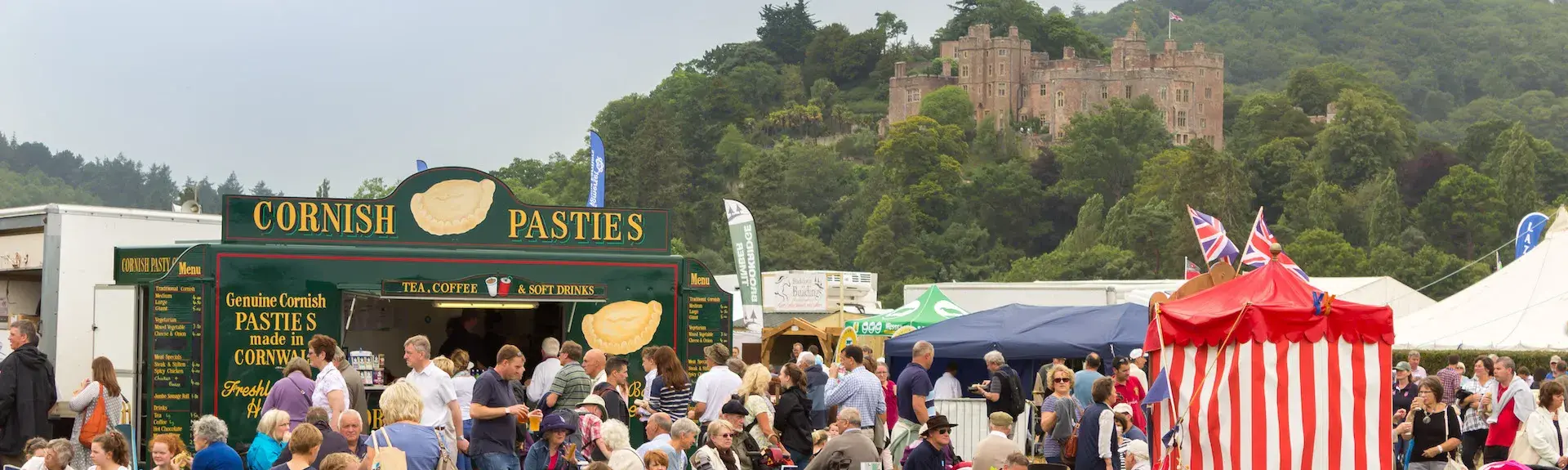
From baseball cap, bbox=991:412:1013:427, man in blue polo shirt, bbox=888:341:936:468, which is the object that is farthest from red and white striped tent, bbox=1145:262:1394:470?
man in blue polo shirt, bbox=888:341:936:468

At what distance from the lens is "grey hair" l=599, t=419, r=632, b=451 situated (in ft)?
32.2

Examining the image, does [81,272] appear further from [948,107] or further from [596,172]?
[948,107]

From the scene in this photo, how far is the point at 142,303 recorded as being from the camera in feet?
45.3

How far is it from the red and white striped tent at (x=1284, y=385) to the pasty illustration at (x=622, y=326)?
22.0 feet

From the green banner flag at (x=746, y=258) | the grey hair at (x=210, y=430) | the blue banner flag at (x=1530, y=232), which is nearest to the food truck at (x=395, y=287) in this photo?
the grey hair at (x=210, y=430)

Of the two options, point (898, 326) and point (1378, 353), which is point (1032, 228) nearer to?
point (898, 326)

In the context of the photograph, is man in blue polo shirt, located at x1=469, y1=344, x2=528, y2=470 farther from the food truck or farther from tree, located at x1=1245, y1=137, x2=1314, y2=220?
tree, located at x1=1245, y1=137, x2=1314, y2=220

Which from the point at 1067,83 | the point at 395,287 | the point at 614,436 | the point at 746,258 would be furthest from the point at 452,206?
the point at 1067,83

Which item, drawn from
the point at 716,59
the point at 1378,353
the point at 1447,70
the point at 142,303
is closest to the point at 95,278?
the point at 142,303

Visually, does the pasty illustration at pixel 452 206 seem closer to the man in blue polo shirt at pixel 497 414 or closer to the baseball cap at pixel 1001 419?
the man in blue polo shirt at pixel 497 414

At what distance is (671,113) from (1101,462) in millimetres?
119426

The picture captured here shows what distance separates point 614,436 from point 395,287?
4795 millimetres

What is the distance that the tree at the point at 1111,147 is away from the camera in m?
118

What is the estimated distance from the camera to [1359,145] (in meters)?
112
